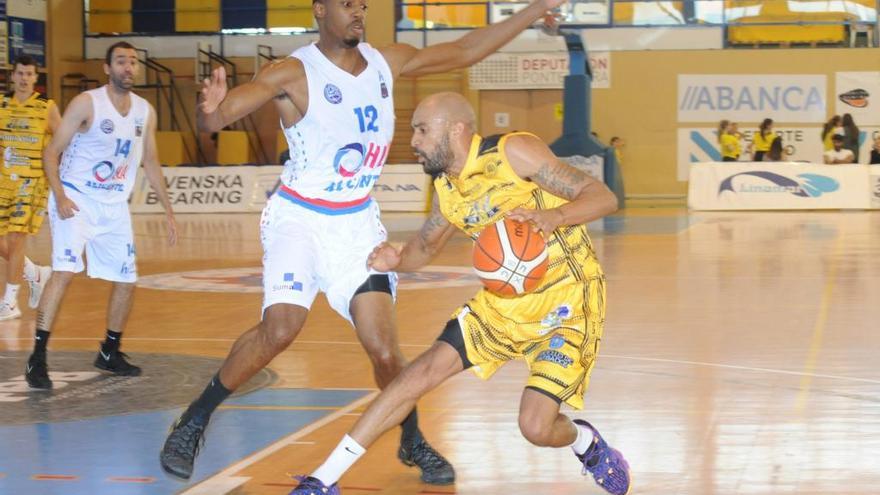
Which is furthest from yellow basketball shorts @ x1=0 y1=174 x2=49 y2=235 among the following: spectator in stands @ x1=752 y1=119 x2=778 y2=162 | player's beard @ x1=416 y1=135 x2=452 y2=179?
spectator in stands @ x1=752 y1=119 x2=778 y2=162

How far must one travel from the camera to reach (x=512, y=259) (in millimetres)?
5203

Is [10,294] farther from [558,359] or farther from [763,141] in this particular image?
[763,141]

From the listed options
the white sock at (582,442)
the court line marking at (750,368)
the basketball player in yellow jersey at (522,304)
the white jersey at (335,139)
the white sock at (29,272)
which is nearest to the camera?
the basketball player in yellow jersey at (522,304)

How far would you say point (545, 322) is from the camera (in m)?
5.39

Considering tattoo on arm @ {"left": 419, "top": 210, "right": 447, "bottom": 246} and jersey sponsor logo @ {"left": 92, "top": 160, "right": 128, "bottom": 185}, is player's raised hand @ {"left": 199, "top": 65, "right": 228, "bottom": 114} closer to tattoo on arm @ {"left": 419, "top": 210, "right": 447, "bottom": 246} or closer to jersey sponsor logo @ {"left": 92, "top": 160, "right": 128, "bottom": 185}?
tattoo on arm @ {"left": 419, "top": 210, "right": 447, "bottom": 246}

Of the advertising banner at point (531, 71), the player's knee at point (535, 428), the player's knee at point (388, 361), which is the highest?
the advertising banner at point (531, 71)

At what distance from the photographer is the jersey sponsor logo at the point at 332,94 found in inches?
239

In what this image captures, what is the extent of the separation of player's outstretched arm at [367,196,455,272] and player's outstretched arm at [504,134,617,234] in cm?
47

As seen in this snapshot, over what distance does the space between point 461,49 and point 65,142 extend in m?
3.05

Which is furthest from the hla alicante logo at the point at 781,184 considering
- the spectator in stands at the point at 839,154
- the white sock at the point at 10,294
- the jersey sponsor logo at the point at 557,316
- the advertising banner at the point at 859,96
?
the jersey sponsor logo at the point at 557,316

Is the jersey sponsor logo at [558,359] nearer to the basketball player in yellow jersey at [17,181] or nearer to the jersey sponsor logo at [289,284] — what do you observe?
the jersey sponsor logo at [289,284]

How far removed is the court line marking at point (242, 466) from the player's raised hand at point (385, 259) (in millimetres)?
1090

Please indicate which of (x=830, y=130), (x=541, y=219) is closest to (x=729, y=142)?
(x=830, y=130)

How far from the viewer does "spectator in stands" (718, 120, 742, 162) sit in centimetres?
2847
